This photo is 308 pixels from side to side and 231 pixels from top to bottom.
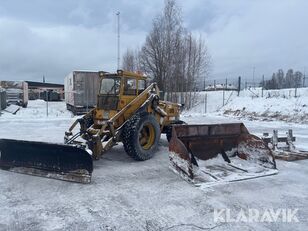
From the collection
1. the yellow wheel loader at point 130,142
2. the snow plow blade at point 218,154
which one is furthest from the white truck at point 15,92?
the snow plow blade at point 218,154

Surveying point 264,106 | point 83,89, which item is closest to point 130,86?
point 83,89

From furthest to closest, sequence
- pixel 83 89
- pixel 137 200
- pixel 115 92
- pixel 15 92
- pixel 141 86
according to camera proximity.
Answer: pixel 15 92
pixel 83 89
pixel 141 86
pixel 115 92
pixel 137 200

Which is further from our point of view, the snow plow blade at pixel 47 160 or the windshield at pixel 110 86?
the windshield at pixel 110 86

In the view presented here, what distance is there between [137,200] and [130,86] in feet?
12.9

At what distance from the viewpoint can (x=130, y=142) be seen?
300 inches

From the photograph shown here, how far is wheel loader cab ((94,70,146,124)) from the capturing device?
324 inches

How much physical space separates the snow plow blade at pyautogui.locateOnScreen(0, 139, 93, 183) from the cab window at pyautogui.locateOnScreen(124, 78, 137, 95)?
267 centimetres

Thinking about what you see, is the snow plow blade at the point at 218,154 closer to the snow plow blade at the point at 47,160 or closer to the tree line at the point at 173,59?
the snow plow blade at the point at 47,160

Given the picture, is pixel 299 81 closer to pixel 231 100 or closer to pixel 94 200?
pixel 231 100

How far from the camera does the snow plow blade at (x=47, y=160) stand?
613cm

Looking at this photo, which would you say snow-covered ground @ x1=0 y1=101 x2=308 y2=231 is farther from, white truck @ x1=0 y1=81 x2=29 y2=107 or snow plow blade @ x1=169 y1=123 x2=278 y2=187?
white truck @ x1=0 y1=81 x2=29 y2=107

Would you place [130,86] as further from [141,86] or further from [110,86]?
[110,86]

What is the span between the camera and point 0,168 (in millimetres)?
7016

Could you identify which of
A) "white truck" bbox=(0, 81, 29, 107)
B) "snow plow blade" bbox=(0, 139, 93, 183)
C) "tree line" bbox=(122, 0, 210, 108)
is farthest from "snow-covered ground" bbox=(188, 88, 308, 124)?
"snow plow blade" bbox=(0, 139, 93, 183)
